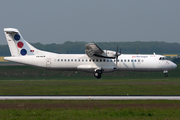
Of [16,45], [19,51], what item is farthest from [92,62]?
[16,45]

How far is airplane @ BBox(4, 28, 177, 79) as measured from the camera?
1805 inches

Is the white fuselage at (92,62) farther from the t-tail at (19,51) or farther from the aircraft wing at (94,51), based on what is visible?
the aircraft wing at (94,51)

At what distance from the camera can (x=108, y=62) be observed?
45844 mm

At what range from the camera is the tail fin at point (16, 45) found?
152 feet

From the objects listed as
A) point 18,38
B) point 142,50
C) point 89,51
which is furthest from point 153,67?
point 142,50

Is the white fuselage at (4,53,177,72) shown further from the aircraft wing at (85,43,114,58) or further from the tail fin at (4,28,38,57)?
the aircraft wing at (85,43,114,58)
